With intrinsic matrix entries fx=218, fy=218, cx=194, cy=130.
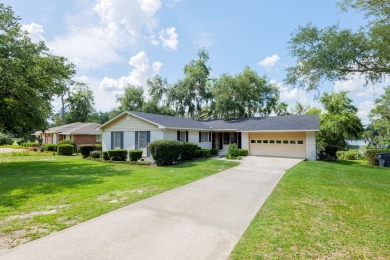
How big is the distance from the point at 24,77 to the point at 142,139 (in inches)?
362

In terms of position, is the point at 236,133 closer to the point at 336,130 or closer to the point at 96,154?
the point at 336,130

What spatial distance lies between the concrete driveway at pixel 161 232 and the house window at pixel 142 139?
1130 cm

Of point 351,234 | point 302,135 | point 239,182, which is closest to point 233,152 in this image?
point 302,135

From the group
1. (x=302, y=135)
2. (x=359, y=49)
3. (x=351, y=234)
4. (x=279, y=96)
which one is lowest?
(x=351, y=234)

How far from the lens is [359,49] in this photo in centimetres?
979

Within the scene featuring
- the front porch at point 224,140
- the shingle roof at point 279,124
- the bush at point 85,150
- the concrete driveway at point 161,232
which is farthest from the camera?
the front porch at point 224,140

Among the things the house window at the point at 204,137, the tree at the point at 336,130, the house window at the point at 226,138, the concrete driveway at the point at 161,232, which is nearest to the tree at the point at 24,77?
the house window at the point at 204,137

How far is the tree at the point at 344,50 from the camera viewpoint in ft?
28.3

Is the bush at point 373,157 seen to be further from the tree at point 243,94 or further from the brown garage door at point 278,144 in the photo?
the tree at point 243,94

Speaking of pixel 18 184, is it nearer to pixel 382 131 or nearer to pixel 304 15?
pixel 304 15

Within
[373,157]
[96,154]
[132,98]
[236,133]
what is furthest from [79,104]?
[373,157]

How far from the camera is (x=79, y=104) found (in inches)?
2029

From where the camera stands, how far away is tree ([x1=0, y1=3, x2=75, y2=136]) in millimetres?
14215

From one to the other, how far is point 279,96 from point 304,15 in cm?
2622
